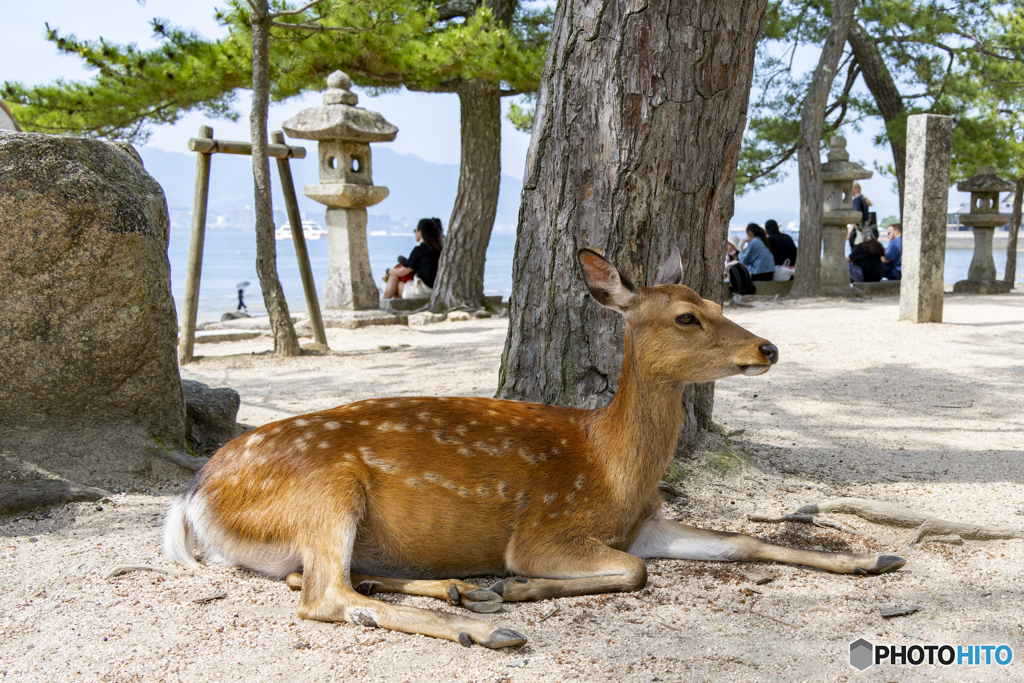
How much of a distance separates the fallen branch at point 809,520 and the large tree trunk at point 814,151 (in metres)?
10.3

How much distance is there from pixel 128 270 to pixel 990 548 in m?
3.53

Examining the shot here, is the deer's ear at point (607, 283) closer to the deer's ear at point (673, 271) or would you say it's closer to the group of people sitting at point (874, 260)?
the deer's ear at point (673, 271)

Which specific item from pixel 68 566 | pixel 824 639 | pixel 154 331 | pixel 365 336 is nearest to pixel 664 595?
pixel 824 639

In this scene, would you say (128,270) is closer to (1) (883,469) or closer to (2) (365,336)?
(1) (883,469)

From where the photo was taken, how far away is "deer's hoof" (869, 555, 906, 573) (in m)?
2.58

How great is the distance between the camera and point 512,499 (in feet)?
8.20

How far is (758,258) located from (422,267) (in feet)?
18.4

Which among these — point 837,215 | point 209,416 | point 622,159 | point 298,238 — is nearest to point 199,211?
point 298,238

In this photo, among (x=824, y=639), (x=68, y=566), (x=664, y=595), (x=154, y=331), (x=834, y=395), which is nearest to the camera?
(x=824, y=639)

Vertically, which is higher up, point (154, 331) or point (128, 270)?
point (128, 270)

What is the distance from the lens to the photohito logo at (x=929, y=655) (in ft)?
6.67

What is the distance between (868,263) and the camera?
13852 millimetres

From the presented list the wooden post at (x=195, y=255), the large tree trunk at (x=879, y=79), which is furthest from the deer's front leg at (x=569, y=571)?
the large tree trunk at (x=879, y=79)

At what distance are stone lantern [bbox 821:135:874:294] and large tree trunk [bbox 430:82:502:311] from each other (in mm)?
5453
